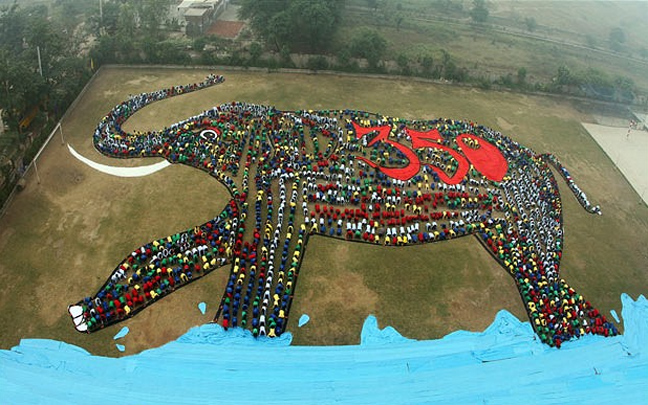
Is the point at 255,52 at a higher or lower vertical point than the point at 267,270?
higher

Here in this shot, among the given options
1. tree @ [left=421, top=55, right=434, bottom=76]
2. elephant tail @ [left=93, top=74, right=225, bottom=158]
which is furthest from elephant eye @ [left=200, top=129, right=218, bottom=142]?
tree @ [left=421, top=55, right=434, bottom=76]

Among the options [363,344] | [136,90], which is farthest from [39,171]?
[363,344]

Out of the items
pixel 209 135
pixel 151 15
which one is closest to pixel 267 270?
pixel 209 135

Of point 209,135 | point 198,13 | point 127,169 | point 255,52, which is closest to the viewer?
point 127,169

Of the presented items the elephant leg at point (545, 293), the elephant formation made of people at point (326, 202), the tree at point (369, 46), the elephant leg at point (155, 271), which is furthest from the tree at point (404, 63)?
the elephant leg at point (155, 271)

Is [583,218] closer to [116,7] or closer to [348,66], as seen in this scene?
[348,66]

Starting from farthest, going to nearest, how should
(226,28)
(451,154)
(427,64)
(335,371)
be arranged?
1. (226,28)
2. (427,64)
3. (451,154)
4. (335,371)

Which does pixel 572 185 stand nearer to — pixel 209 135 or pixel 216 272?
pixel 216 272
